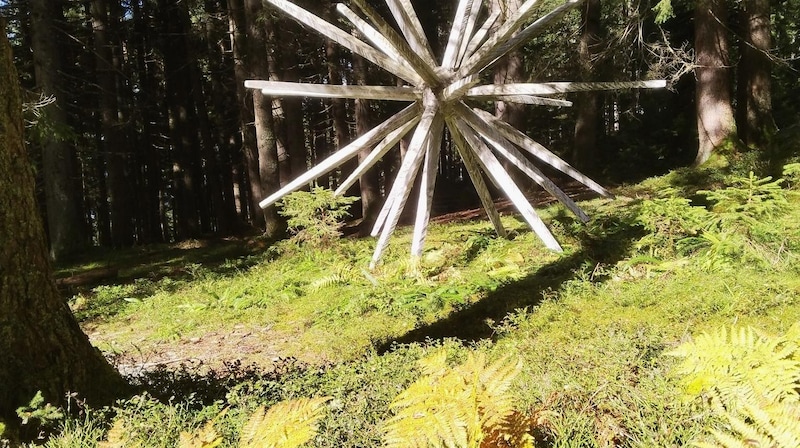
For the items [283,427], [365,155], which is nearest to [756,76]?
[365,155]

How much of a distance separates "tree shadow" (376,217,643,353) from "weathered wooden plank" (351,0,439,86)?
8.17 ft

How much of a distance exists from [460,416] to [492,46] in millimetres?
2538

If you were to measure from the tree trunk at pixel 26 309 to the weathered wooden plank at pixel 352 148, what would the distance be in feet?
5.97

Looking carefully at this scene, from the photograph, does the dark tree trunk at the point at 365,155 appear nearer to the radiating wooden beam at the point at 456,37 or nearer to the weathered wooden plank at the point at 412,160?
the weathered wooden plank at the point at 412,160

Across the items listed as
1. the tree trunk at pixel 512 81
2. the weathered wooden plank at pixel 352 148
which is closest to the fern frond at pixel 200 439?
the weathered wooden plank at pixel 352 148

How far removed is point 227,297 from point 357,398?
6196 millimetres

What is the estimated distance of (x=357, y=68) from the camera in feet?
50.5

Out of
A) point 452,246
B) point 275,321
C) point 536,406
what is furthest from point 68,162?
point 536,406

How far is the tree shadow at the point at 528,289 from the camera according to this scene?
5.52 m

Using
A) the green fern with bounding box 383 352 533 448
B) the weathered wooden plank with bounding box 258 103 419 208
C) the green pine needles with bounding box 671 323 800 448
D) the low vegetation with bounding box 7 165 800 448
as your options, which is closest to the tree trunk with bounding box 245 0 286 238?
the low vegetation with bounding box 7 165 800 448

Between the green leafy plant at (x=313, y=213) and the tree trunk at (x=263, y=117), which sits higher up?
the tree trunk at (x=263, y=117)

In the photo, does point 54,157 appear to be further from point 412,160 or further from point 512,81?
point 412,160

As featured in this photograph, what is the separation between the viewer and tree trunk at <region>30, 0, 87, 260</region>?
14.1 m

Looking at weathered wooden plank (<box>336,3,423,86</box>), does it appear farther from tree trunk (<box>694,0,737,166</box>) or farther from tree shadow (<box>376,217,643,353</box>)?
tree trunk (<box>694,0,737,166</box>)
